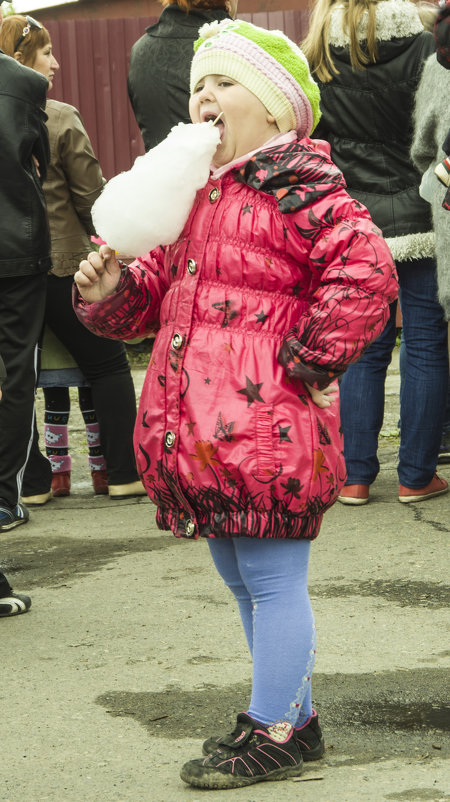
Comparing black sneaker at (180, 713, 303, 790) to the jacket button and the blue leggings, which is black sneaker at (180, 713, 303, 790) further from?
the jacket button

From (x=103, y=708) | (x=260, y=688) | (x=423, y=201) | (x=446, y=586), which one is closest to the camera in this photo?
(x=260, y=688)

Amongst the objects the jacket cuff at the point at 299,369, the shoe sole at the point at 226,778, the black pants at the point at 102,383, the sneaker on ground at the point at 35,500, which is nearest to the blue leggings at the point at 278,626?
the shoe sole at the point at 226,778

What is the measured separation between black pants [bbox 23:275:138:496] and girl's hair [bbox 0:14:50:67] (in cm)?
105

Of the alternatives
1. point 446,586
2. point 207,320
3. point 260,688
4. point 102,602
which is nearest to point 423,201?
point 446,586

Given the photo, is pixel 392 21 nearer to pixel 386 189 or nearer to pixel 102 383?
pixel 386 189

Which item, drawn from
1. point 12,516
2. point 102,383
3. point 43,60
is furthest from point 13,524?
point 43,60

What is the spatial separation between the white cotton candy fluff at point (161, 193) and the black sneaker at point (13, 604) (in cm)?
163

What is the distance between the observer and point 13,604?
3795mm

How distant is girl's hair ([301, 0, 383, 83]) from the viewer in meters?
4.69

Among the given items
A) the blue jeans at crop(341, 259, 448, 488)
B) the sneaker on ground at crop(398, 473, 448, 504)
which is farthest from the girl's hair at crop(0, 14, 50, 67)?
the sneaker on ground at crop(398, 473, 448, 504)

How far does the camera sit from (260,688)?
2516 mm

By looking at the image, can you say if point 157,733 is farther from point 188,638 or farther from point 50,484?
point 50,484

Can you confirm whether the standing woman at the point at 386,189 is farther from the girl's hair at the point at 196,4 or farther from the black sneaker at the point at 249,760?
the black sneaker at the point at 249,760

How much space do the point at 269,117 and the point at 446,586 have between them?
6.28 ft
